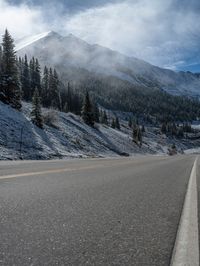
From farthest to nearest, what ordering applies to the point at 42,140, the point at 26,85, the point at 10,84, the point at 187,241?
the point at 26,85, the point at 10,84, the point at 42,140, the point at 187,241

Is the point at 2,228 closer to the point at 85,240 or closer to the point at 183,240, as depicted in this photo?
the point at 85,240

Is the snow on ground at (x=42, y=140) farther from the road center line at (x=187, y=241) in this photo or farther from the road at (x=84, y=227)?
the road center line at (x=187, y=241)

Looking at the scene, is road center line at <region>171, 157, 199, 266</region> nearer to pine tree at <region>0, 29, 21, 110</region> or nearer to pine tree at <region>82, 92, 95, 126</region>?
pine tree at <region>0, 29, 21, 110</region>

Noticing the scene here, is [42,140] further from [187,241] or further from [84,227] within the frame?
[187,241]

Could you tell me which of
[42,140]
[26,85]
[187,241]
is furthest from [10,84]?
[187,241]

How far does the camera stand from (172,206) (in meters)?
5.32

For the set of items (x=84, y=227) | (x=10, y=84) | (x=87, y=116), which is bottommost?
(x=84, y=227)

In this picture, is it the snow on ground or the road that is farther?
the snow on ground

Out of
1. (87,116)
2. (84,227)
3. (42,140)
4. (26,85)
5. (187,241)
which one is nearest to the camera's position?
(187,241)

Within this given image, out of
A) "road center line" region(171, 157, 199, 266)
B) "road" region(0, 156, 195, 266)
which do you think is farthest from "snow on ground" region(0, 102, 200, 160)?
"road center line" region(171, 157, 199, 266)

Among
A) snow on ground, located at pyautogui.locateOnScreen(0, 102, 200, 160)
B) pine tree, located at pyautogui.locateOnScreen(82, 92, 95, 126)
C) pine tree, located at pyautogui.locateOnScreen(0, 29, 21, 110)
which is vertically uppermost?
pine tree, located at pyautogui.locateOnScreen(0, 29, 21, 110)

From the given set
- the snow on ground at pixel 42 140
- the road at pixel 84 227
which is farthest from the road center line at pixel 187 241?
the snow on ground at pixel 42 140

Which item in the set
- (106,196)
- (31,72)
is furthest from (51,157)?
(31,72)

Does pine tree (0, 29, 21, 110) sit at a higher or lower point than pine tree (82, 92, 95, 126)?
higher
